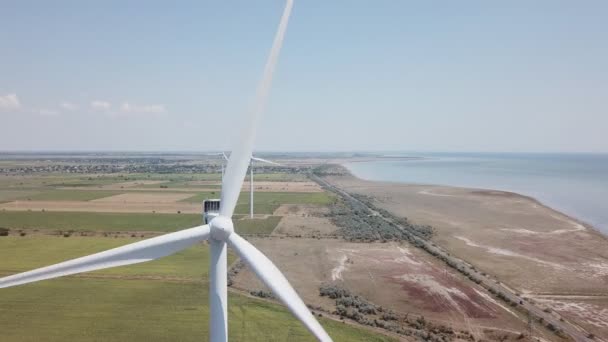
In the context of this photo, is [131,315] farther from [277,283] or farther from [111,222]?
[111,222]

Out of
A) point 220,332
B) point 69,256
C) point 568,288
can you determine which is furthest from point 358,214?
point 220,332

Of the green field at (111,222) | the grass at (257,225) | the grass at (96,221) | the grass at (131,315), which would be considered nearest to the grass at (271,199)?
the grass at (257,225)

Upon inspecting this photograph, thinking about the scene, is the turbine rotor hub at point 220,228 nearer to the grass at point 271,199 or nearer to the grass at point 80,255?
the grass at point 80,255

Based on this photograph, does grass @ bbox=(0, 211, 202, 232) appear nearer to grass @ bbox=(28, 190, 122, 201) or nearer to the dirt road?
grass @ bbox=(28, 190, 122, 201)

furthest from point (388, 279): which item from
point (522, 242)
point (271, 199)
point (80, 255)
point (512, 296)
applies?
point (271, 199)

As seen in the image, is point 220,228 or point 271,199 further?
point 271,199

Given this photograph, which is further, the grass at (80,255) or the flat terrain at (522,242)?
the grass at (80,255)
